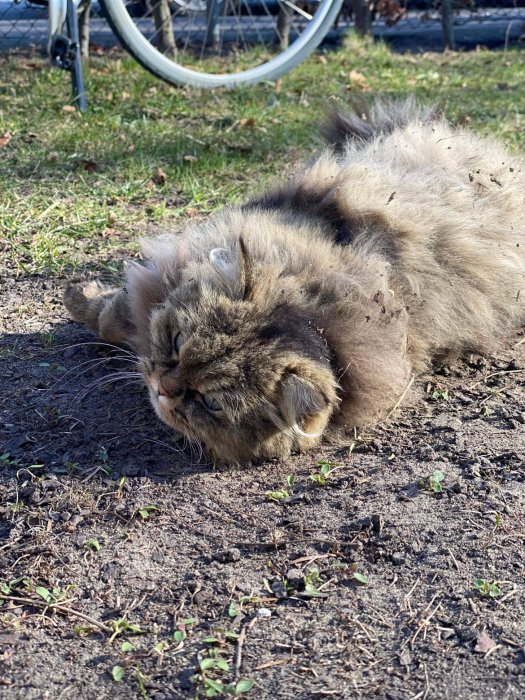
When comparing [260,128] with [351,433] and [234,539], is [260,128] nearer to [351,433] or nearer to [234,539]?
[351,433]

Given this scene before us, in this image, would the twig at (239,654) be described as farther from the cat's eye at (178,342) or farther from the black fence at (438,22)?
the black fence at (438,22)

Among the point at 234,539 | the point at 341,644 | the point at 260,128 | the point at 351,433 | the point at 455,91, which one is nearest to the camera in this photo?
the point at 341,644

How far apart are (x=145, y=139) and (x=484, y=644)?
4917 mm

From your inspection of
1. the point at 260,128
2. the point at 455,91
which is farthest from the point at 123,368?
the point at 455,91

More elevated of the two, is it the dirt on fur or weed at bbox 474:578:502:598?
weed at bbox 474:578:502:598

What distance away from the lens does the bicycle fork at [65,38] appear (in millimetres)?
6340

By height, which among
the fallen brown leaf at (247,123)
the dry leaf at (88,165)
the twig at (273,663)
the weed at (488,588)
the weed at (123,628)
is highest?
the fallen brown leaf at (247,123)

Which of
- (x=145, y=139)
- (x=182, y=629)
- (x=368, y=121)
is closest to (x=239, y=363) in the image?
(x=182, y=629)

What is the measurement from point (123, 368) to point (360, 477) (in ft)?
4.30

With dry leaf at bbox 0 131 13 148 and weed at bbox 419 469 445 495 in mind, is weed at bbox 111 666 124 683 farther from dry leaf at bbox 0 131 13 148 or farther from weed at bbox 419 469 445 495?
dry leaf at bbox 0 131 13 148

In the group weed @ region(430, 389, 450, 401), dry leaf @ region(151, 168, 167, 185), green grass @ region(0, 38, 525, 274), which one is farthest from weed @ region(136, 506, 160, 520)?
dry leaf @ region(151, 168, 167, 185)

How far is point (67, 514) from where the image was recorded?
3074 millimetres

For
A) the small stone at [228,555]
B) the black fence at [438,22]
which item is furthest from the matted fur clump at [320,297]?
the black fence at [438,22]

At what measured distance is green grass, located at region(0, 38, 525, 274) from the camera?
17.4 ft
